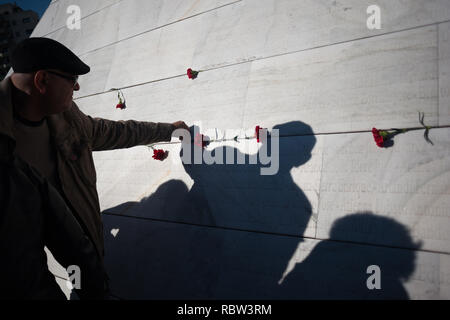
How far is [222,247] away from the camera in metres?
1.86

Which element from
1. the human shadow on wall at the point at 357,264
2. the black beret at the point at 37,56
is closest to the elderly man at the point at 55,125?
the black beret at the point at 37,56

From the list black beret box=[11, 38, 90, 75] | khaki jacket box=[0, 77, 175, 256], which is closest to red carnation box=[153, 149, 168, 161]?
khaki jacket box=[0, 77, 175, 256]

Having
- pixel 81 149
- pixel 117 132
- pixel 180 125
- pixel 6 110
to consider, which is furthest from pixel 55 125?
pixel 180 125

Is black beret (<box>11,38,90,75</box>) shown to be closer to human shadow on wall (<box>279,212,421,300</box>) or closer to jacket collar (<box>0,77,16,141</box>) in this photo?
jacket collar (<box>0,77,16,141</box>)

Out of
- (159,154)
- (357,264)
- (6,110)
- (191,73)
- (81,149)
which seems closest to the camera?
(6,110)

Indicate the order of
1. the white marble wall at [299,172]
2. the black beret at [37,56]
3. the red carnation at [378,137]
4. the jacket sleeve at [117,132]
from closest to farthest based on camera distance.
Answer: the black beret at [37,56] < the white marble wall at [299,172] < the red carnation at [378,137] < the jacket sleeve at [117,132]

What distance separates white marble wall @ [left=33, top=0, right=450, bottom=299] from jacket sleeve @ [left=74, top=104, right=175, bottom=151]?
406mm

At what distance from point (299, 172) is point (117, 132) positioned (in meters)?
1.29

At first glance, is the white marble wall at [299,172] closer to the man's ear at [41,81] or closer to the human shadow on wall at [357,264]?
the human shadow on wall at [357,264]

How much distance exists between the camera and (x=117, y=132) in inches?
76.2

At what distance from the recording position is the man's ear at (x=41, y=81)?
4.33 feet

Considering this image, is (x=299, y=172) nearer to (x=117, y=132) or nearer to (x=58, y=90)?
(x=117, y=132)
